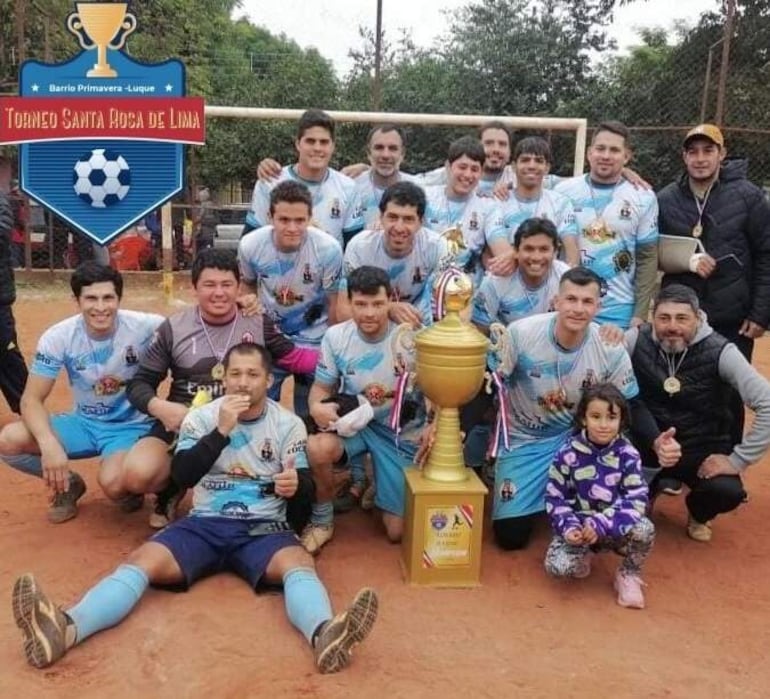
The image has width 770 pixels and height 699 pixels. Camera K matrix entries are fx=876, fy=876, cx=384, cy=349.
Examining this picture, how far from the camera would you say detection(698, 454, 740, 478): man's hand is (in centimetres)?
392

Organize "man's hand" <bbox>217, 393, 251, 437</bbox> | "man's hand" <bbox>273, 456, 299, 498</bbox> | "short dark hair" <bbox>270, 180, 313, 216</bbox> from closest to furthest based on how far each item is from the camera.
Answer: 1. "man's hand" <bbox>217, 393, 251, 437</bbox>
2. "man's hand" <bbox>273, 456, 299, 498</bbox>
3. "short dark hair" <bbox>270, 180, 313, 216</bbox>

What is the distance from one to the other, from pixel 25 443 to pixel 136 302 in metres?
6.71

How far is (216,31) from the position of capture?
20547mm

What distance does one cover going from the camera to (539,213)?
4.73 metres

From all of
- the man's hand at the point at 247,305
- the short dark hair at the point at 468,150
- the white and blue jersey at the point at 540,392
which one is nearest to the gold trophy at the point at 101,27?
the short dark hair at the point at 468,150

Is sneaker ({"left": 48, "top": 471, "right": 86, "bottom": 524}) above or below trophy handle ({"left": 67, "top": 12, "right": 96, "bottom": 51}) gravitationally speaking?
below

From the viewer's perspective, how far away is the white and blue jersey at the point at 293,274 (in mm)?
4512

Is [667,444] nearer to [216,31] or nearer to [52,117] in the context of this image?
[52,117]

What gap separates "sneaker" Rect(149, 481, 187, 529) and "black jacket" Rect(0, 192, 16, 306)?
2.16 meters

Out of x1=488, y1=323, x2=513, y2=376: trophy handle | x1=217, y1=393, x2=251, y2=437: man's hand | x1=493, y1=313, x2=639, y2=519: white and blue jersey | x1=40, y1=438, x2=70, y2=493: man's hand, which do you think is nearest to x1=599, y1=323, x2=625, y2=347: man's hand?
x1=493, y1=313, x2=639, y2=519: white and blue jersey

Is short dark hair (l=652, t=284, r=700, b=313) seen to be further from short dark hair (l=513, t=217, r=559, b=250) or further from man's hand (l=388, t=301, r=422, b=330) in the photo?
man's hand (l=388, t=301, r=422, b=330)

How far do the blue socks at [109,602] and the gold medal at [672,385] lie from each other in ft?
7.96

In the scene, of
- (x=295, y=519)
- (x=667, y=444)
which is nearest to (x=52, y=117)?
(x=295, y=519)

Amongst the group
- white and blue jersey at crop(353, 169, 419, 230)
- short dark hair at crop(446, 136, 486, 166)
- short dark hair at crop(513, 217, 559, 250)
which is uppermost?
short dark hair at crop(446, 136, 486, 166)
